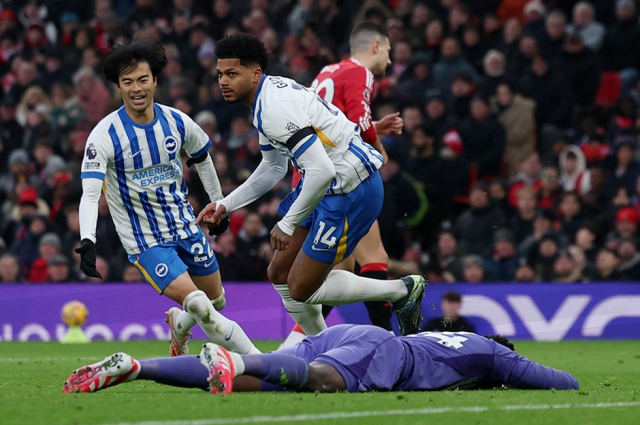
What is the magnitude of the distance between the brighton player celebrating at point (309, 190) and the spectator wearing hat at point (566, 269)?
17.1ft

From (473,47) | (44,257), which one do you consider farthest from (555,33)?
(44,257)

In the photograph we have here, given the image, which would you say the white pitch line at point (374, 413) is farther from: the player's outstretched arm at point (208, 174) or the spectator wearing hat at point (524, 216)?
the spectator wearing hat at point (524, 216)

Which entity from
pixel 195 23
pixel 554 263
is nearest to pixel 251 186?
pixel 554 263

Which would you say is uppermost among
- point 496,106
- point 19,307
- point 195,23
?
point 195,23

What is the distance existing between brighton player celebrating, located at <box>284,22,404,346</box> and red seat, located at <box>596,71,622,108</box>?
5.71 m

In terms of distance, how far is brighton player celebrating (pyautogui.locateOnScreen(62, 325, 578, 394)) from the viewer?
535cm

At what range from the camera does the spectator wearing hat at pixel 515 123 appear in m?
14.1

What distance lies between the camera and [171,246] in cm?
786

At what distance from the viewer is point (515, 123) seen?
46.2 ft

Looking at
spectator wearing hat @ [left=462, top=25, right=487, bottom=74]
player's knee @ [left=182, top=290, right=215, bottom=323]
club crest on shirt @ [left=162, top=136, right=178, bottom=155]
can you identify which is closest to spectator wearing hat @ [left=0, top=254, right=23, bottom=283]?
spectator wearing hat @ [left=462, top=25, right=487, bottom=74]

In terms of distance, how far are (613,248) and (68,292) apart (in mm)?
6548

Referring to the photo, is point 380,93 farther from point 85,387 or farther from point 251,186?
point 85,387

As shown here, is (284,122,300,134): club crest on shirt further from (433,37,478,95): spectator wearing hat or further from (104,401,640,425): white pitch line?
(433,37,478,95): spectator wearing hat

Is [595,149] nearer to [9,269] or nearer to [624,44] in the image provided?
[624,44]
